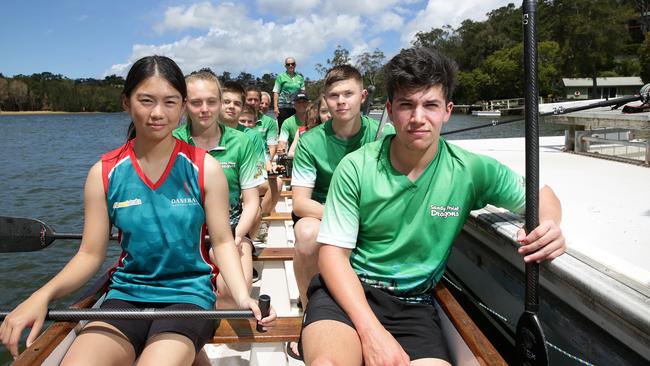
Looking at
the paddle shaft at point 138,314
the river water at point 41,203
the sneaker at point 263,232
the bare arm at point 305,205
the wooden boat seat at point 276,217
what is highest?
the bare arm at point 305,205

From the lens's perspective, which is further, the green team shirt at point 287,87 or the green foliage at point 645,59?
the green foliage at point 645,59

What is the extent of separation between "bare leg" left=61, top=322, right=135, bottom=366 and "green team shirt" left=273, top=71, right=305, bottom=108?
9.04 metres

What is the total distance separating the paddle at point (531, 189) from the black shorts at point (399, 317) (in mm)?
340

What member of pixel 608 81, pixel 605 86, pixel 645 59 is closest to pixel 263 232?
pixel 645 59

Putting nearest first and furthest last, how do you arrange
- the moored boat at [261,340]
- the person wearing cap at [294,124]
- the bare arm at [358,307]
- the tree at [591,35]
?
the bare arm at [358,307], the moored boat at [261,340], the person wearing cap at [294,124], the tree at [591,35]

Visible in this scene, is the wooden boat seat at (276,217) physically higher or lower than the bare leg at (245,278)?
lower

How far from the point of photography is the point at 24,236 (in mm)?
3527

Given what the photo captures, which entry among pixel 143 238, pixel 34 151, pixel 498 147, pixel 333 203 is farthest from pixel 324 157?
pixel 34 151

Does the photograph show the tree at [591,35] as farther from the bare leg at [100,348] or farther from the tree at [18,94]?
the tree at [18,94]

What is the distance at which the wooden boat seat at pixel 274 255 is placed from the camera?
3854 millimetres

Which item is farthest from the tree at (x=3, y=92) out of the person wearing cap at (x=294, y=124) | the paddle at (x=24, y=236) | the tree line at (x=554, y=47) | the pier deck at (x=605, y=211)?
the pier deck at (x=605, y=211)

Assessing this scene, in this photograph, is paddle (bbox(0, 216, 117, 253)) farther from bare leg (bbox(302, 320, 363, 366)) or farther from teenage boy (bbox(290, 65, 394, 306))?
bare leg (bbox(302, 320, 363, 366))

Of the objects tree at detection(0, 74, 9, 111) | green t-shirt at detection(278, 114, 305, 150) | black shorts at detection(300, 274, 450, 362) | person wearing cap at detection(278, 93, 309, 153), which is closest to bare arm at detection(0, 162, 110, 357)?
black shorts at detection(300, 274, 450, 362)

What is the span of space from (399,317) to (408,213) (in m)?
0.45
